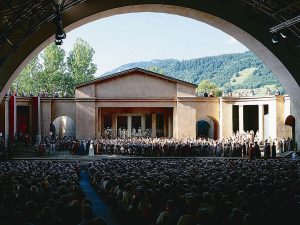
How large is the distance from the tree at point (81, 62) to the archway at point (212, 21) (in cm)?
4018

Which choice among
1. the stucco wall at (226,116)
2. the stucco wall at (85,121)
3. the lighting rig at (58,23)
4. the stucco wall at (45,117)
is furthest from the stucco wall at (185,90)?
the lighting rig at (58,23)

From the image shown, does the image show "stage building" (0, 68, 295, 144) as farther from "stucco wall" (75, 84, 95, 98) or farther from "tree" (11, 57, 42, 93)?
"tree" (11, 57, 42, 93)

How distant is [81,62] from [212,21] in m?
41.6

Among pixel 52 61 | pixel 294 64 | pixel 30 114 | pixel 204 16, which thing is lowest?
pixel 30 114

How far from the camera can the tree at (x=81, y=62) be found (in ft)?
200

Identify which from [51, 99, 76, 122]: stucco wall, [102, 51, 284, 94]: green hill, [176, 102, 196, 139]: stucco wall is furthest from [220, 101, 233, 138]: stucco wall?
[102, 51, 284, 94]: green hill

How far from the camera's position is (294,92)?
21.7 metres

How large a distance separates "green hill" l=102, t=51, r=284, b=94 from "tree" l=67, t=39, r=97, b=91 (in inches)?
2266

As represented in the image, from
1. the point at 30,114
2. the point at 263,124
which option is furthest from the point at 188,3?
the point at 30,114

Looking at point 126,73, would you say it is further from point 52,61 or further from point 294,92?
point 52,61

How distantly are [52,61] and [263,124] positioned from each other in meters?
34.8

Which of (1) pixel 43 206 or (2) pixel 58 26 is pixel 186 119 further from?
(1) pixel 43 206

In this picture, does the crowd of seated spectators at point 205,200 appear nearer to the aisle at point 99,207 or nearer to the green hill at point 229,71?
the aisle at point 99,207

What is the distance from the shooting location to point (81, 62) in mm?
61312
